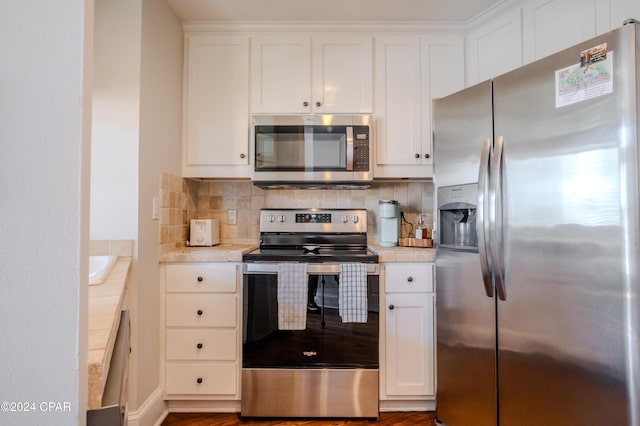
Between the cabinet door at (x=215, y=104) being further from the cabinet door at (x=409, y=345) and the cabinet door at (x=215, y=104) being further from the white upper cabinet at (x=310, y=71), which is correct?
the cabinet door at (x=409, y=345)

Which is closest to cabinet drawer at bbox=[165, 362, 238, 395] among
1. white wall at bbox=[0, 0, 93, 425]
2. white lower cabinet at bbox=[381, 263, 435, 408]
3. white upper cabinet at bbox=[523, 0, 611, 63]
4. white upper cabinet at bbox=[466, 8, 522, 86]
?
white lower cabinet at bbox=[381, 263, 435, 408]

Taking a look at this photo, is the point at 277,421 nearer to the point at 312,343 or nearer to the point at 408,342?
the point at 312,343

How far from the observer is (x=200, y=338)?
1754 mm

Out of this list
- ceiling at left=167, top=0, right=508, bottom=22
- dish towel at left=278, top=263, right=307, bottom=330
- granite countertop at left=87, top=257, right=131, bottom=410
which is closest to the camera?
granite countertop at left=87, top=257, right=131, bottom=410

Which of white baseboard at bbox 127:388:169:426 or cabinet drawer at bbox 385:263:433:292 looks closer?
white baseboard at bbox 127:388:169:426

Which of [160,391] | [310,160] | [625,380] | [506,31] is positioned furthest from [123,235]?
[506,31]

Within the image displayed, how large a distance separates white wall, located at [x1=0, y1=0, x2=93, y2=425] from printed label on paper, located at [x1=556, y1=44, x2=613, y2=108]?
147 centimetres

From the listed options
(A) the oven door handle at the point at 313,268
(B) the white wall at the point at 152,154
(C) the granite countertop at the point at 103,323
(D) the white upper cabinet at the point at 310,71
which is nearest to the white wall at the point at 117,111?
(B) the white wall at the point at 152,154

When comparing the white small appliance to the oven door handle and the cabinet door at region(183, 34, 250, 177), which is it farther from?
the cabinet door at region(183, 34, 250, 177)

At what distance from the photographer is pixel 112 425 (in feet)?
1.73

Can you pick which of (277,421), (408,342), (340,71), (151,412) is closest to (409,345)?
(408,342)

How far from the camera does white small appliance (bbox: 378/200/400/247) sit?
2.09 m

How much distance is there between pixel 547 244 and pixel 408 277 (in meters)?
0.73

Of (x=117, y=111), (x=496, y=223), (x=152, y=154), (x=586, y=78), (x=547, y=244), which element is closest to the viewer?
(x=586, y=78)
